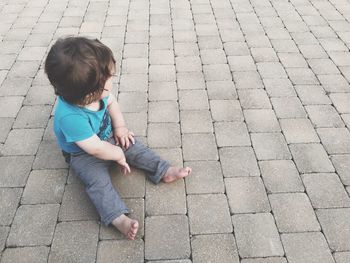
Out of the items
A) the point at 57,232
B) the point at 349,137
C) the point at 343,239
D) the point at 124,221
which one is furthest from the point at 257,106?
the point at 57,232

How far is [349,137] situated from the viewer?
3006 millimetres

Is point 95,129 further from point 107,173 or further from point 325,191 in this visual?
point 325,191

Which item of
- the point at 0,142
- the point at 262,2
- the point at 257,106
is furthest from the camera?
the point at 262,2

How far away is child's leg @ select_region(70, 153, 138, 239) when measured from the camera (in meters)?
2.31

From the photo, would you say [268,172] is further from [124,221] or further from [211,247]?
[124,221]

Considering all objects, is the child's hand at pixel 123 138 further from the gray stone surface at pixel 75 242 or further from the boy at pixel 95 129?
the gray stone surface at pixel 75 242

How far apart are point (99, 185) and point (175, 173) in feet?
1.63

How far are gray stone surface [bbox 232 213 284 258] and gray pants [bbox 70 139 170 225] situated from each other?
1.97 ft

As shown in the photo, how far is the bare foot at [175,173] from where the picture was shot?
260 centimetres

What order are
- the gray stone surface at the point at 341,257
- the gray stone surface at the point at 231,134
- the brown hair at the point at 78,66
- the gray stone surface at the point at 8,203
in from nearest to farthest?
the brown hair at the point at 78,66
the gray stone surface at the point at 341,257
the gray stone surface at the point at 8,203
the gray stone surface at the point at 231,134

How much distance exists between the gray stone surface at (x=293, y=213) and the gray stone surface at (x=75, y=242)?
111 cm

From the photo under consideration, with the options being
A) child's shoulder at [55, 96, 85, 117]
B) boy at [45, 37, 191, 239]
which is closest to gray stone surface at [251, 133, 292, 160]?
boy at [45, 37, 191, 239]

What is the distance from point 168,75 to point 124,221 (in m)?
1.74

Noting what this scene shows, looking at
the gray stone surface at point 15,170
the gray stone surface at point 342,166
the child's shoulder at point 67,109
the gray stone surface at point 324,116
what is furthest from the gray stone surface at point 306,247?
the gray stone surface at point 15,170
